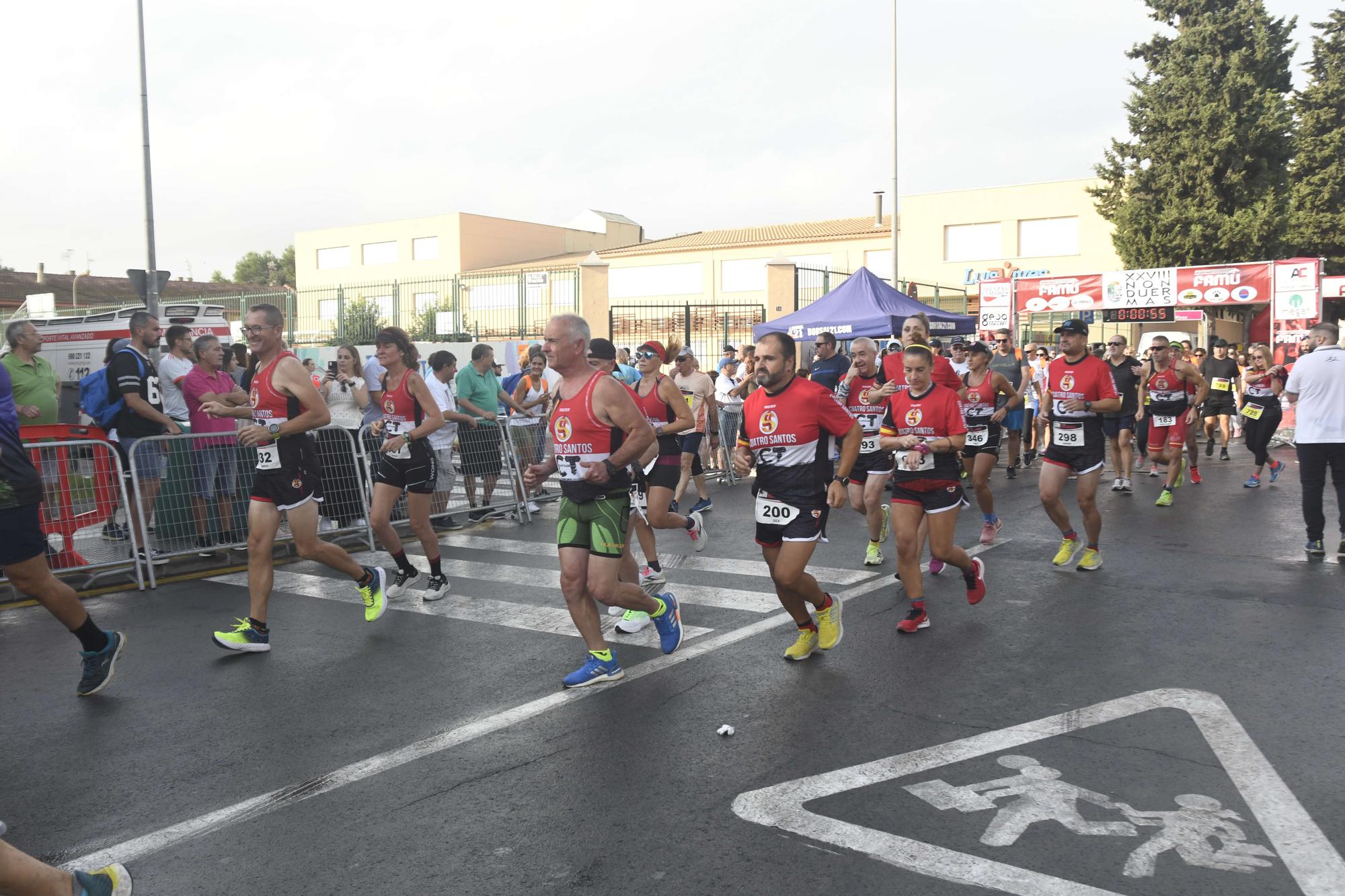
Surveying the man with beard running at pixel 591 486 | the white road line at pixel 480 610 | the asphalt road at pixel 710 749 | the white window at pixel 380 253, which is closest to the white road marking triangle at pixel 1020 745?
the asphalt road at pixel 710 749

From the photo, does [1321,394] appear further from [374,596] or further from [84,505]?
[84,505]

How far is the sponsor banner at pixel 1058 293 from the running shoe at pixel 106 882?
23.3 metres

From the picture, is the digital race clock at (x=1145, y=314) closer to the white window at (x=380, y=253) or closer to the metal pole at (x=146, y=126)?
the metal pole at (x=146, y=126)

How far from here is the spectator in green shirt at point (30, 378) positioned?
9266mm

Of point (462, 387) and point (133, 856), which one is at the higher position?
point (462, 387)

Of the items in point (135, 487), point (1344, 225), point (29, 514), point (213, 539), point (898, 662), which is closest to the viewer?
point (29, 514)

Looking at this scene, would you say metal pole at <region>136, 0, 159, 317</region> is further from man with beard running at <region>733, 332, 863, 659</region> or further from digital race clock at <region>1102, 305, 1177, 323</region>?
digital race clock at <region>1102, 305, 1177, 323</region>

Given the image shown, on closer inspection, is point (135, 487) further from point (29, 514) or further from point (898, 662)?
point (898, 662)

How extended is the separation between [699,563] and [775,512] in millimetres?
3277

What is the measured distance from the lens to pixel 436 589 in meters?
7.75

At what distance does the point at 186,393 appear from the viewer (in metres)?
9.34

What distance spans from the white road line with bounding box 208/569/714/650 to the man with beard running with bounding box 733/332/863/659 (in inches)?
41.0

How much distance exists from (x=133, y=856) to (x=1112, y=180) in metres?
41.1

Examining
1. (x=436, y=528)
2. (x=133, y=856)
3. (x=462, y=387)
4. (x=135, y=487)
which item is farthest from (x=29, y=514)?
(x=462, y=387)
